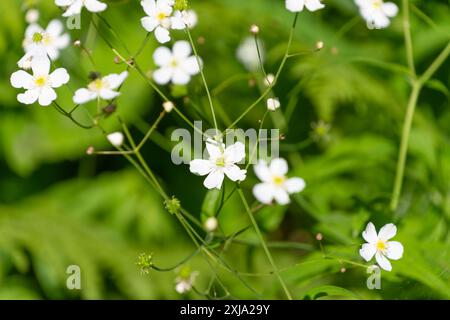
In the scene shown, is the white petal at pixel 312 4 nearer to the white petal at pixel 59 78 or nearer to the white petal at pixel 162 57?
the white petal at pixel 162 57

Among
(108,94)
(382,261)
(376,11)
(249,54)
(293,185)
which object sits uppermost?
(249,54)

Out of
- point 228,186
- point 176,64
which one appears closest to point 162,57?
point 176,64

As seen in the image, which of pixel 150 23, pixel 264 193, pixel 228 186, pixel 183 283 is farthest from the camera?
pixel 228 186

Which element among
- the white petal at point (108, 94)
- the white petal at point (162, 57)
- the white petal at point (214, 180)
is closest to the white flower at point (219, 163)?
the white petal at point (214, 180)

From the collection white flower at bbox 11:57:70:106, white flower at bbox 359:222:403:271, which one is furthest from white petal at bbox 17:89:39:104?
white flower at bbox 359:222:403:271

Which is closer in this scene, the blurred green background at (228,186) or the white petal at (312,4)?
the white petal at (312,4)

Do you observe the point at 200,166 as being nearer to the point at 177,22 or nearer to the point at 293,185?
the point at 293,185
